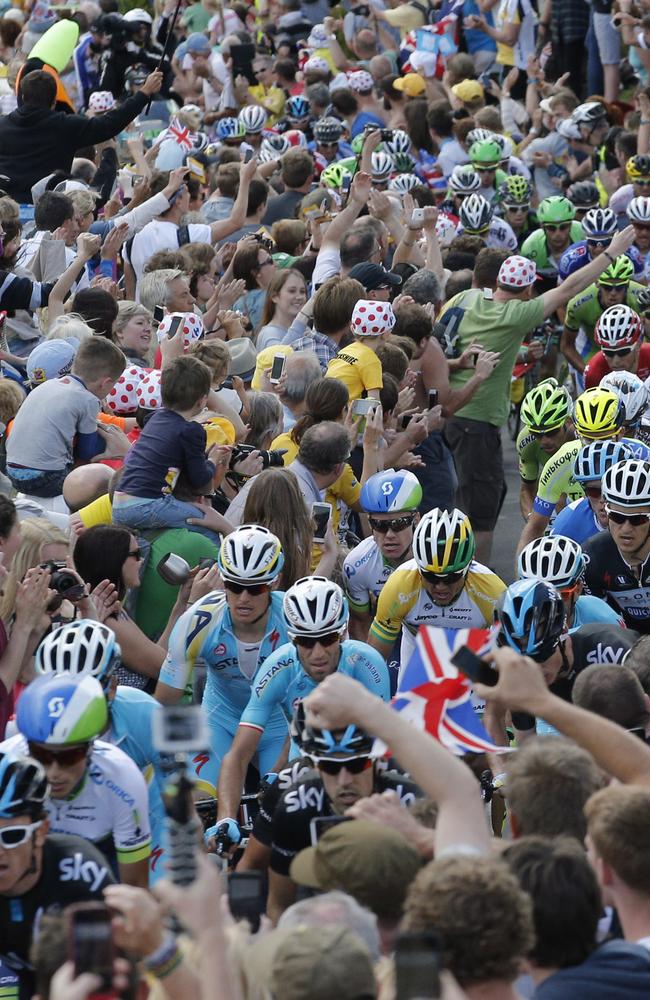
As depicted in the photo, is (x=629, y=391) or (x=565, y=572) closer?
(x=565, y=572)

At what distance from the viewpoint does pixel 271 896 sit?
5.50m

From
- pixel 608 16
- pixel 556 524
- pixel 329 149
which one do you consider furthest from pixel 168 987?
pixel 608 16

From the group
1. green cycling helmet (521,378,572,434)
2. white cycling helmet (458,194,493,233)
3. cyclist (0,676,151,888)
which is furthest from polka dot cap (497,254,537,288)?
cyclist (0,676,151,888)

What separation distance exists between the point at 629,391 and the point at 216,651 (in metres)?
4.11

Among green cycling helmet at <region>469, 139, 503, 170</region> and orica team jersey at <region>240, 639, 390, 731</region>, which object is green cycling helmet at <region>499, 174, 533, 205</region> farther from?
orica team jersey at <region>240, 639, 390, 731</region>

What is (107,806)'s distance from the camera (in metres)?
5.38

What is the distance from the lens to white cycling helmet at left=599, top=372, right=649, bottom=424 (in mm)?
9875

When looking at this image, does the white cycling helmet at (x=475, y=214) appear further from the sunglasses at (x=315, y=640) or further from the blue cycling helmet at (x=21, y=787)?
the blue cycling helmet at (x=21, y=787)

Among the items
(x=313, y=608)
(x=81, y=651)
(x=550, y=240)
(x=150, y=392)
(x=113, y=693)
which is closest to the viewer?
(x=81, y=651)

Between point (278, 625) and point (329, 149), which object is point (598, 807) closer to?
point (278, 625)

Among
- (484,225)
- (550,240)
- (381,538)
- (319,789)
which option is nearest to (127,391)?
(381,538)

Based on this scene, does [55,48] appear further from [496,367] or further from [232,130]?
[496,367]

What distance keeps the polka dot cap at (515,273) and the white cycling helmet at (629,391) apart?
171 cm

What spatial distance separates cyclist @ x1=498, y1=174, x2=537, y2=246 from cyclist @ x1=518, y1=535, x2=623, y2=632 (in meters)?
8.74
